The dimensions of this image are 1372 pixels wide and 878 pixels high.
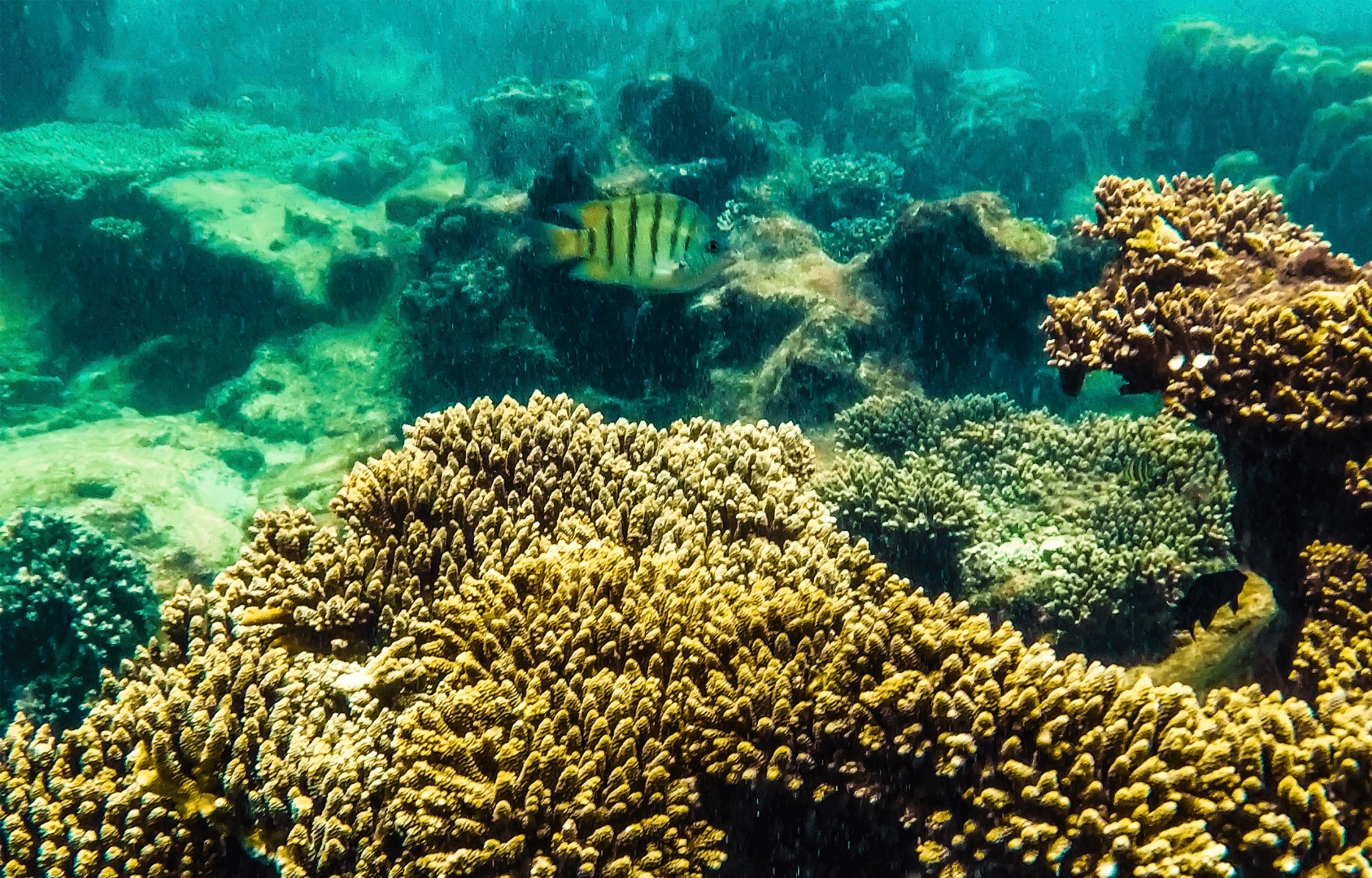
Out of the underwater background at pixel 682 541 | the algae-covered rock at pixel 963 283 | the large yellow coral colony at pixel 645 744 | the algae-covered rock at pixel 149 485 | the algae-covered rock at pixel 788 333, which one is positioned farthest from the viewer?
the algae-covered rock at pixel 963 283

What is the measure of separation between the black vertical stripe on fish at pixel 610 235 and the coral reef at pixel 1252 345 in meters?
2.38

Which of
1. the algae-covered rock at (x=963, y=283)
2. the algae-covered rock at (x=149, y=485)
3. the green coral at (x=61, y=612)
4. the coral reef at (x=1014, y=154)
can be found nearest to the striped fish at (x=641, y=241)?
the algae-covered rock at (x=963, y=283)

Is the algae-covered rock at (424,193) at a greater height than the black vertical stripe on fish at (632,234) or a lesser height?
→ lesser

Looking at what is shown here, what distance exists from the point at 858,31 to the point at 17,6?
2132 cm

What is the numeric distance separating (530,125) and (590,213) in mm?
12099

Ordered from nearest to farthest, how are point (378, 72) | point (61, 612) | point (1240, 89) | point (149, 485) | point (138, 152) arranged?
point (61, 612) < point (149, 485) < point (138, 152) < point (1240, 89) < point (378, 72)

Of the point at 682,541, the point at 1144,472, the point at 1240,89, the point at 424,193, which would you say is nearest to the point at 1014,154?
the point at 1240,89

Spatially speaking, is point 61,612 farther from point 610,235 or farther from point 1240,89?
point 1240,89

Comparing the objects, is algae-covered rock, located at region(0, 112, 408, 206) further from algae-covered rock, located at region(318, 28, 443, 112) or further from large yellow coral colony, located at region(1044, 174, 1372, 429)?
large yellow coral colony, located at region(1044, 174, 1372, 429)

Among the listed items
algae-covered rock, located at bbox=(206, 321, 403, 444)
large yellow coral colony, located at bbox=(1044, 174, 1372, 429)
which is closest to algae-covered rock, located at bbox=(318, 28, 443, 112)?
algae-covered rock, located at bbox=(206, 321, 403, 444)

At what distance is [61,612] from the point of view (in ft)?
16.0

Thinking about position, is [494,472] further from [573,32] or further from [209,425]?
[573,32]

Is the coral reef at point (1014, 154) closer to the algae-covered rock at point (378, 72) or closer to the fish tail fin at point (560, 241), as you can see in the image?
the fish tail fin at point (560, 241)

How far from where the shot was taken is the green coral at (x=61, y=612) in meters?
4.56
